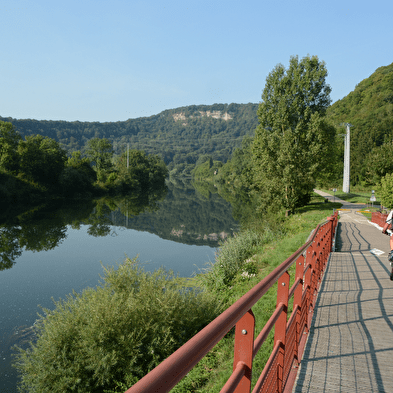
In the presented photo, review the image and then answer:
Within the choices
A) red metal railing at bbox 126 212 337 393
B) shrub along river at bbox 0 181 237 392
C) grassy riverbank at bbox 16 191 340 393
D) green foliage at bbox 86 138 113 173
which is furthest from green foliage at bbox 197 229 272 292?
green foliage at bbox 86 138 113 173

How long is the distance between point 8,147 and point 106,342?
41.6 metres

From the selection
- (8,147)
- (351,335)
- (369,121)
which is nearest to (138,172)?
(8,147)

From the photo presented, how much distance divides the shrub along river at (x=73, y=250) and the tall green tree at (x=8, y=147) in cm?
1073

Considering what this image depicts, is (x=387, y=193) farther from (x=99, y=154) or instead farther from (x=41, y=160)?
(x=99, y=154)

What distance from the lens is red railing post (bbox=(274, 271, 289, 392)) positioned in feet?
7.88

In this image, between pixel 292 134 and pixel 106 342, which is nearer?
pixel 106 342

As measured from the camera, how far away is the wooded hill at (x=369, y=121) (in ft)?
141

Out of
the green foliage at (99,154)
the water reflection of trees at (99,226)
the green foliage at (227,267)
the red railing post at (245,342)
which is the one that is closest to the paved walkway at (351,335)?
the red railing post at (245,342)

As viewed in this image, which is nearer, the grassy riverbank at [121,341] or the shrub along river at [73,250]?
the grassy riverbank at [121,341]

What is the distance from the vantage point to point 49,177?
155ft

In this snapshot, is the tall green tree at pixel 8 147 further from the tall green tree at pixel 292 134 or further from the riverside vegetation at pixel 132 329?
the riverside vegetation at pixel 132 329

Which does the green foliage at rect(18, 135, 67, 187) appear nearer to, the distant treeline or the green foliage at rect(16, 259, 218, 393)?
the distant treeline

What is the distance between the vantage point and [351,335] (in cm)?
412

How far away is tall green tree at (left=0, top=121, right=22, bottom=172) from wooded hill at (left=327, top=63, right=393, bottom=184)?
4093 cm
